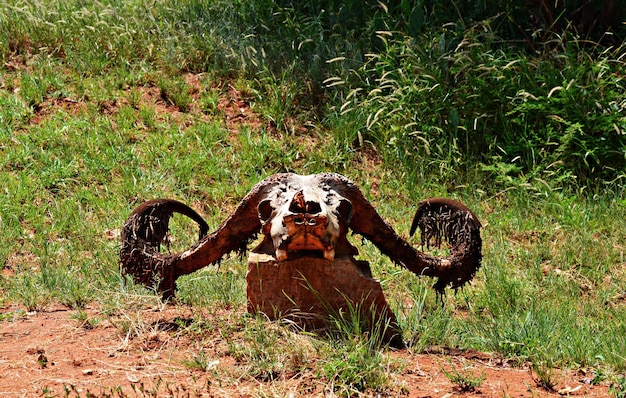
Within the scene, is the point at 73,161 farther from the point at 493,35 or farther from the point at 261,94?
the point at 493,35

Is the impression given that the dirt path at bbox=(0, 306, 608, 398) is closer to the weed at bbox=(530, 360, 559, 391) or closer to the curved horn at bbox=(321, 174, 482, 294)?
the weed at bbox=(530, 360, 559, 391)

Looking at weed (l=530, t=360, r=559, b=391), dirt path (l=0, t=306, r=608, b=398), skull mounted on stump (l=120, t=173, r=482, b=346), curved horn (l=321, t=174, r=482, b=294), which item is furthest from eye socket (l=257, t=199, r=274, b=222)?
weed (l=530, t=360, r=559, b=391)

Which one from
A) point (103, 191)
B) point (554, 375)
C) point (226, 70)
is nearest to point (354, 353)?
point (554, 375)

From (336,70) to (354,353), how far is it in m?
6.26

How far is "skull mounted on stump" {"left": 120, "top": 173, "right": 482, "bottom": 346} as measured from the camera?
5.47 metres

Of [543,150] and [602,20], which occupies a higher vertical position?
[602,20]

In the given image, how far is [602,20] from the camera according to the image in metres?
11.2

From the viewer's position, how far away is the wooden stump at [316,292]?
543cm

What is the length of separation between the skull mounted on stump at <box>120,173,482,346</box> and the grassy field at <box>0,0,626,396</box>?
0.82 ft

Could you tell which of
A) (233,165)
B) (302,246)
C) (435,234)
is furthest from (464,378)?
(233,165)

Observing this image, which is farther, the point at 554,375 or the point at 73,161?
the point at 73,161

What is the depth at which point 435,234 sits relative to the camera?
241 inches

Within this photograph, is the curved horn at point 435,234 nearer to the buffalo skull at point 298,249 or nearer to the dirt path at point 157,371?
the buffalo skull at point 298,249

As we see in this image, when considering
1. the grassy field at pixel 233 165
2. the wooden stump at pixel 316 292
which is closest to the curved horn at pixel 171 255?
the grassy field at pixel 233 165
